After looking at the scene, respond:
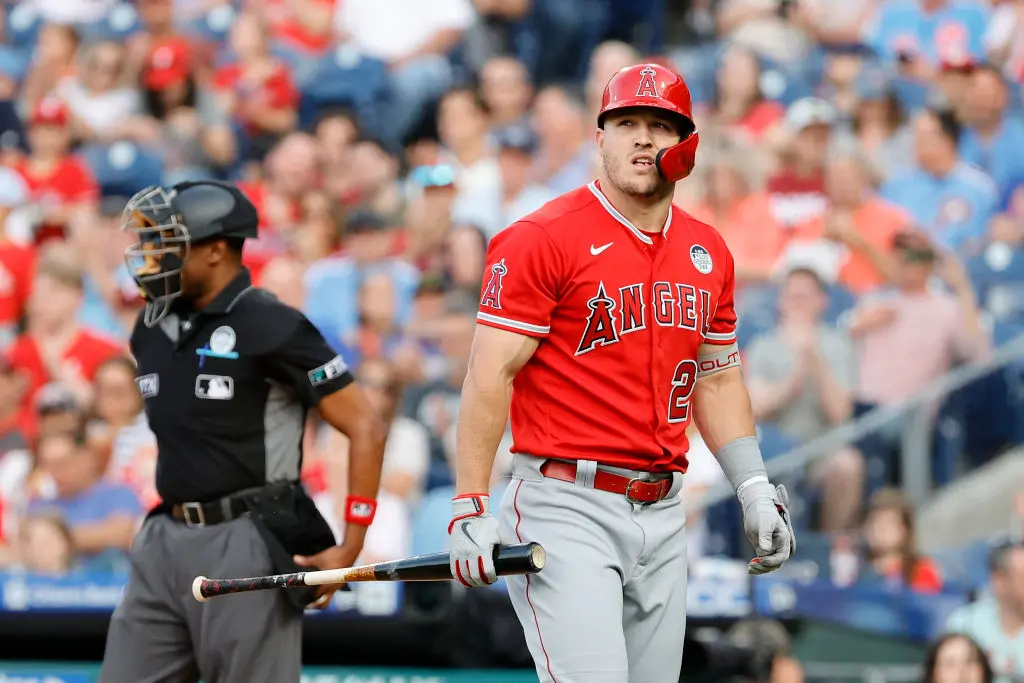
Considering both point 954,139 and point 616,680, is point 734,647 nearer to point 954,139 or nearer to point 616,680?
point 616,680

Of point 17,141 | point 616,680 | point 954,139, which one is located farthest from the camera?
point 17,141

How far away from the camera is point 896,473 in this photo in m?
7.94

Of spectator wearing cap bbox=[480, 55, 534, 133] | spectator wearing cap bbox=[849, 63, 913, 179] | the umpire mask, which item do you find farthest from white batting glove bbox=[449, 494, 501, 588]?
spectator wearing cap bbox=[480, 55, 534, 133]

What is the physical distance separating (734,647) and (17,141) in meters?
7.26

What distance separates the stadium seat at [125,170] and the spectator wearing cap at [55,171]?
8 cm

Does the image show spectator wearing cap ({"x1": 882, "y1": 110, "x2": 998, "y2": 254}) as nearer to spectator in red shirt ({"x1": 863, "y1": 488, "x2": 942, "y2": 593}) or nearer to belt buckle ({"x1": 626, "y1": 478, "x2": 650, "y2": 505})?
spectator in red shirt ({"x1": 863, "y1": 488, "x2": 942, "y2": 593})

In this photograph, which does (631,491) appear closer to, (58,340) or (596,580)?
(596,580)

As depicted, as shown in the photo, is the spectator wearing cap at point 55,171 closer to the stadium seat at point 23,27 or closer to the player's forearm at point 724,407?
the stadium seat at point 23,27

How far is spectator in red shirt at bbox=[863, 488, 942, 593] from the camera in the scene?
7.13 meters

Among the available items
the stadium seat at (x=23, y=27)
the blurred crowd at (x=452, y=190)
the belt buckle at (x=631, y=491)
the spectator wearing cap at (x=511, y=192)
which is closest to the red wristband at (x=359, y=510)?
the belt buckle at (x=631, y=491)

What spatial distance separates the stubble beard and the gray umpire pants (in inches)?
59.0

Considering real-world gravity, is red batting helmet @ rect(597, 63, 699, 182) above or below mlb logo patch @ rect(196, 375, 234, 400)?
above

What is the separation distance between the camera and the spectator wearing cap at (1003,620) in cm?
649

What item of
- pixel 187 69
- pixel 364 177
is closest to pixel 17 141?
pixel 187 69
